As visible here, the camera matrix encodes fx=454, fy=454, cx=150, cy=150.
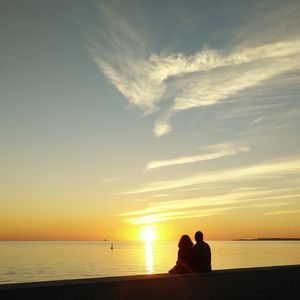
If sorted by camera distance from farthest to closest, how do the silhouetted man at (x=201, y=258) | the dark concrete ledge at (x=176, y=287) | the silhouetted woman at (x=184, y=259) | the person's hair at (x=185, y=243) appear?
the person's hair at (x=185, y=243) → the silhouetted woman at (x=184, y=259) → the silhouetted man at (x=201, y=258) → the dark concrete ledge at (x=176, y=287)

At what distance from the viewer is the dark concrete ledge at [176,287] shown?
197 inches

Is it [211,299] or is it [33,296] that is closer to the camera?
[33,296]

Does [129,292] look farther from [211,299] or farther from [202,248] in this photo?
[202,248]

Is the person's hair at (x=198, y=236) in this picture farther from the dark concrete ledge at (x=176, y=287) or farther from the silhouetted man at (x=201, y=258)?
the dark concrete ledge at (x=176, y=287)

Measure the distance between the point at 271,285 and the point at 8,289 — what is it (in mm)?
4369

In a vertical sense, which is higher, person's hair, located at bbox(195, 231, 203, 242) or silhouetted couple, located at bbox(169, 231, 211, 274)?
person's hair, located at bbox(195, 231, 203, 242)

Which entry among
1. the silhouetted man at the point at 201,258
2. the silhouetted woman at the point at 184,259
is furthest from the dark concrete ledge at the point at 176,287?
the silhouetted woman at the point at 184,259

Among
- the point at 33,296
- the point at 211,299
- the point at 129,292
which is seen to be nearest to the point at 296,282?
the point at 211,299

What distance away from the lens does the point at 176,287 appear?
19.9 ft

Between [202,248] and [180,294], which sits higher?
[202,248]

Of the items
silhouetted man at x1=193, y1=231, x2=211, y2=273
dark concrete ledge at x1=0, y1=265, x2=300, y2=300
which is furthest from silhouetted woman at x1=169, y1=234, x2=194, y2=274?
dark concrete ledge at x1=0, y1=265, x2=300, y2=300

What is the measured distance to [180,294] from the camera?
605 cm

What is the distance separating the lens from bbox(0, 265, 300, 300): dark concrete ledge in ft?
16.5

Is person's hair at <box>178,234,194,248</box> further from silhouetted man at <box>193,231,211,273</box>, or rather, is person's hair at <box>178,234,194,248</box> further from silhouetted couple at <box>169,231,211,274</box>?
silhouetted man at <box>193,231,211,273</box>
